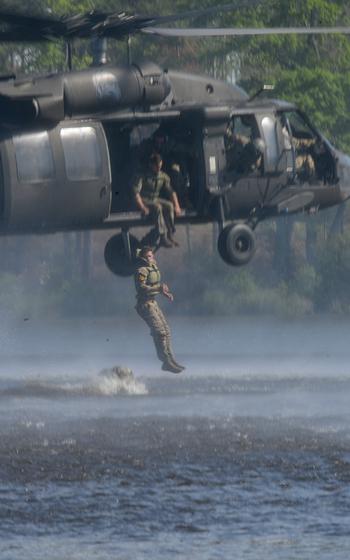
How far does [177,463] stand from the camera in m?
19.9

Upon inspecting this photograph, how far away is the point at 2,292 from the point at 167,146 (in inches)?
1641

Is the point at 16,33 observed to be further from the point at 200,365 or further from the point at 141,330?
the point at 141,330

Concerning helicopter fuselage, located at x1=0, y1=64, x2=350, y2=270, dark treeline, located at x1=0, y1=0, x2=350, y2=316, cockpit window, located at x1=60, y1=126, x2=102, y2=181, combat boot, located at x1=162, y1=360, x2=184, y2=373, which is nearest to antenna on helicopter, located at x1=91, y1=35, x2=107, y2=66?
helicopter fuselage, located at x1=0, y1=64, x2=350, y2=270

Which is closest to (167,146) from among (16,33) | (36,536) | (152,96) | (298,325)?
(152,96)

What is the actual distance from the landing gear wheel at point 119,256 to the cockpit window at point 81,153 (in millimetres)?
3164

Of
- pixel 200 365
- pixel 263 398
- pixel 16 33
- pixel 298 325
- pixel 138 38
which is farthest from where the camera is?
pixel 138 38

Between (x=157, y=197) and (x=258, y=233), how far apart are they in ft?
155

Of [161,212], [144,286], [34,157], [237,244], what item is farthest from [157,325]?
[34,157]

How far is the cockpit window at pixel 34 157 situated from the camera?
74.3ft

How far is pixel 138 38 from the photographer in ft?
212

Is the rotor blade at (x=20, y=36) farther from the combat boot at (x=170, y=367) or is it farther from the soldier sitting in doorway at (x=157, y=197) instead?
the combat boot at (x=170, y=367)

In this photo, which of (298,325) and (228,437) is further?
(298,325)

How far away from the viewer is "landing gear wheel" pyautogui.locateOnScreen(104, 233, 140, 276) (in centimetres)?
2650

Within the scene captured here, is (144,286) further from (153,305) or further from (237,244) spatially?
(237,244)
